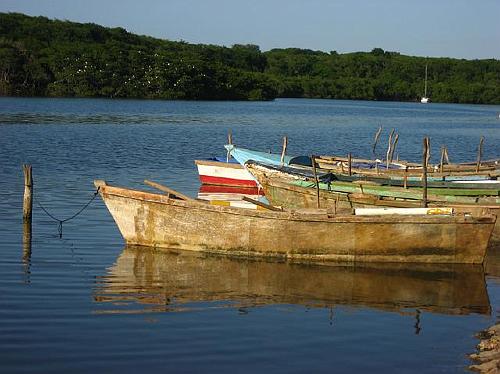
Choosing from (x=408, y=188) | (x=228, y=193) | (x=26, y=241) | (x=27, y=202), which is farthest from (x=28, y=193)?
(x=228, y=193)

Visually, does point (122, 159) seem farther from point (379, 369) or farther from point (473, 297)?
point (379, 369)

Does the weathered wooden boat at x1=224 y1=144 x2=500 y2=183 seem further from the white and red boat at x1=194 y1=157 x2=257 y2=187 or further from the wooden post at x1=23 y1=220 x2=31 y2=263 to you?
the wooden post at x1=23 y1=220 x2=31 y2=263

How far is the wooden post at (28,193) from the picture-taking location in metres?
16.8

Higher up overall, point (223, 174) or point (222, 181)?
point (223, 174)

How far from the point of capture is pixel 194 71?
108m

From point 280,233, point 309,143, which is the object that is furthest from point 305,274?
point 309,143

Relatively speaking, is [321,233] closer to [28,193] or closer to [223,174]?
[28,193]

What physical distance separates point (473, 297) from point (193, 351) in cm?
510

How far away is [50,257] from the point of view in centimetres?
1443

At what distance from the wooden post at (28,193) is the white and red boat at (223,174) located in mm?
9089

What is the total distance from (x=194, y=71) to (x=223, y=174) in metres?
83.9

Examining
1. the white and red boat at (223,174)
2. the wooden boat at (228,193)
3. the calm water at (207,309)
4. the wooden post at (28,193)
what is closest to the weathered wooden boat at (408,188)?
the calm water at (207,309)

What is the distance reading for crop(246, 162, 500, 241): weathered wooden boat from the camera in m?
16.7

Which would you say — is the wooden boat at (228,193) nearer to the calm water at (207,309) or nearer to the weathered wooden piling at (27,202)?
the calm water at (207,309)
